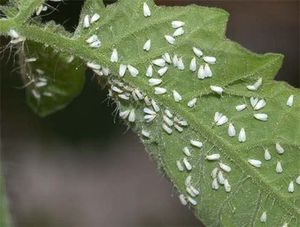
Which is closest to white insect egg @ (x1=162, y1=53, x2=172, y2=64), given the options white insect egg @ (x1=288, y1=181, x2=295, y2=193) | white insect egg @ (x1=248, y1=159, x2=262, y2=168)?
white insect egg @ (x1=248, y1=159, x2=262, y2=168)

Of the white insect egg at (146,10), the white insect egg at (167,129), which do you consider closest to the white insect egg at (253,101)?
the white insect egg at (167,129)

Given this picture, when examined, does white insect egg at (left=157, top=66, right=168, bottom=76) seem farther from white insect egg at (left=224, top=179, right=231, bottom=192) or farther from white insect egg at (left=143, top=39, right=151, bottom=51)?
white insect egg at (left=224, top=179, right=231, bottom=192)

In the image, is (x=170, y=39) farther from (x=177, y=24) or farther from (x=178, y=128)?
(x=178, y=128)

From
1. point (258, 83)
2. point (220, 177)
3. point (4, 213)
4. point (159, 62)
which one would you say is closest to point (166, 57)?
point (159, 62)

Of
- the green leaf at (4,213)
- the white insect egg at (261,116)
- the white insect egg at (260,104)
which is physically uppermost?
the white insect egg at (260,104)

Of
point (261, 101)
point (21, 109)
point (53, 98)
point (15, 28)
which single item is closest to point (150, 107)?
point (261, 101)

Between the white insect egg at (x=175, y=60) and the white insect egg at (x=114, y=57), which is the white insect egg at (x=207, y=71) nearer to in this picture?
the white insect egg at (x=175, y=60)
